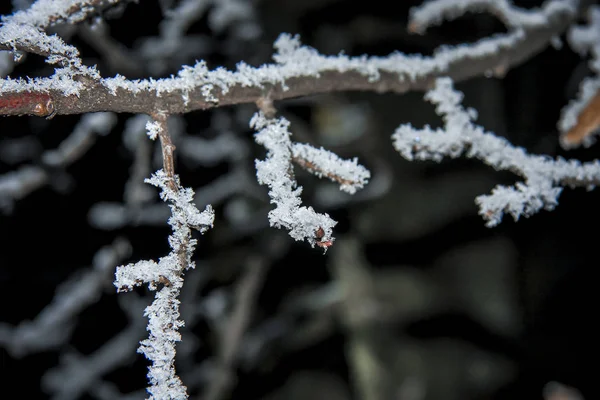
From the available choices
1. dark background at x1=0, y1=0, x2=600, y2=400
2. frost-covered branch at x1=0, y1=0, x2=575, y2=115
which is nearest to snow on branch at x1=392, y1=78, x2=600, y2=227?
frost-covered branch at x1=0, y1=0, x2=575, y2=115

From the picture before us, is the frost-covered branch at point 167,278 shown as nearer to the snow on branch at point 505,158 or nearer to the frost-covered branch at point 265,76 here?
the frost-covered branch at point 265,76

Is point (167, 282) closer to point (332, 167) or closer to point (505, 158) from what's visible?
point (332, 167)

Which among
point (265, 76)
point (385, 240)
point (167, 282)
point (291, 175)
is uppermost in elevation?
point (385, 240)

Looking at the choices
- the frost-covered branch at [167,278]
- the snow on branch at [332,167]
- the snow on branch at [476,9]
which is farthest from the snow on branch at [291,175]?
the snow on branch at [476,9]

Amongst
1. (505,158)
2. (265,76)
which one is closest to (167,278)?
(265,76)

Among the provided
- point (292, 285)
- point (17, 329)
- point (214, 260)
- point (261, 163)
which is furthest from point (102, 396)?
point (261, 163)

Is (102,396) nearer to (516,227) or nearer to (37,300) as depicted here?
(37,300)

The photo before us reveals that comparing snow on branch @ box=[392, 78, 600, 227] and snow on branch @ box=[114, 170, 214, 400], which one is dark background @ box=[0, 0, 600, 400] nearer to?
snow on branch @ box=[392, 78, 600, 227]
